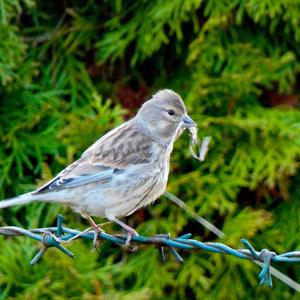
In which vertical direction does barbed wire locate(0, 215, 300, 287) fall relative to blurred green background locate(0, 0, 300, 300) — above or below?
above

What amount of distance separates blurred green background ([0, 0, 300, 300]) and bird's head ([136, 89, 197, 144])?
0.80 m

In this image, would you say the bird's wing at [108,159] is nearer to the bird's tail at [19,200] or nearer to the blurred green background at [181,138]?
the bird's tail at [19,200]

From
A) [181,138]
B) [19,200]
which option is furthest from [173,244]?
[181,138]

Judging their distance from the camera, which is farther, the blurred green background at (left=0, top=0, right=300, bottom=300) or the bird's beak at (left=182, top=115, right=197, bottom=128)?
the blurred green background at (left=0, top=0, right=300, bottom=300)

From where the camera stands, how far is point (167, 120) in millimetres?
4852

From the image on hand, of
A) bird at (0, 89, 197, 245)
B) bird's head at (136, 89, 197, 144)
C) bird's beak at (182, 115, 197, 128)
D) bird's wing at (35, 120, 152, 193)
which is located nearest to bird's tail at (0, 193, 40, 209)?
bird at (0, 89, 197, 245)

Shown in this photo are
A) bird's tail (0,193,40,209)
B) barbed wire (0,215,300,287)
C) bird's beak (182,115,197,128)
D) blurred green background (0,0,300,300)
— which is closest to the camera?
barbed wire (0,215,300,287)

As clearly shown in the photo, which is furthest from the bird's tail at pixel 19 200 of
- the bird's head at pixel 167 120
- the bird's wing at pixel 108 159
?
the bird's head at pixel 167 120

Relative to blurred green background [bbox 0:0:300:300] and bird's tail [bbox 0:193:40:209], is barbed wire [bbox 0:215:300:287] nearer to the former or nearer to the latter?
bird's tail [bbox 0:193:40:209]

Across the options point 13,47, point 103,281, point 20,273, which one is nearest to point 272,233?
point 103,281

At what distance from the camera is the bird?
4465 mm

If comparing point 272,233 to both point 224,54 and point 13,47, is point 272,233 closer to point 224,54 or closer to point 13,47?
point 224,54

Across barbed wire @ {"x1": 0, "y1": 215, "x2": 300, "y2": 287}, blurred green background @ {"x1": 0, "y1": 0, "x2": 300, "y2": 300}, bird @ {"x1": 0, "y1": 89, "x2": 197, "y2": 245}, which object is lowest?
blurred green background @ {"x1": 0, "y1": 0, "x2": 300, "y2": 300}

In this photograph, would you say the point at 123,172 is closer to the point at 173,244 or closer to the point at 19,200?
the point at 19,200
